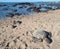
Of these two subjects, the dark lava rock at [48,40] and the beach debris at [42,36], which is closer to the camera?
→ the dark lava rock at [48,40]

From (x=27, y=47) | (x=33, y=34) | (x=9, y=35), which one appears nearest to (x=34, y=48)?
(x=27, y=47)

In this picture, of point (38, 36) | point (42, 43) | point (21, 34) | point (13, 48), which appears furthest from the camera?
point (21, 34)

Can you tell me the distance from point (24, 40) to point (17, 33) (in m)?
1.07

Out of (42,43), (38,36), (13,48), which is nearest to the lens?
(13,48)

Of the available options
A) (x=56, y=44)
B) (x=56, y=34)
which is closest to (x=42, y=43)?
(x=56, y=44)

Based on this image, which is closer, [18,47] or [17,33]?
[18,47]

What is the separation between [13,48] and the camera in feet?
19.6

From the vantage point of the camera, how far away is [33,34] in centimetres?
723

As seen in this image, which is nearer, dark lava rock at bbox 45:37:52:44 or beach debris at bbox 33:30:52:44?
dark lava rock at bbox 45:37:52:44

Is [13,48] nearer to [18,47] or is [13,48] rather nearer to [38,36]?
[18,47]

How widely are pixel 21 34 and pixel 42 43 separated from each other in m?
1.40

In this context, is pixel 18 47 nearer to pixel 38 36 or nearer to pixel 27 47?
pixel 27 47

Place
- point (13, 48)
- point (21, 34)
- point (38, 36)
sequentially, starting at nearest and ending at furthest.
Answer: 1. point (13, 48)
2. point (38, 36)
3. point (21, 34)

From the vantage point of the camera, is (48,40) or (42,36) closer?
(48,40)
